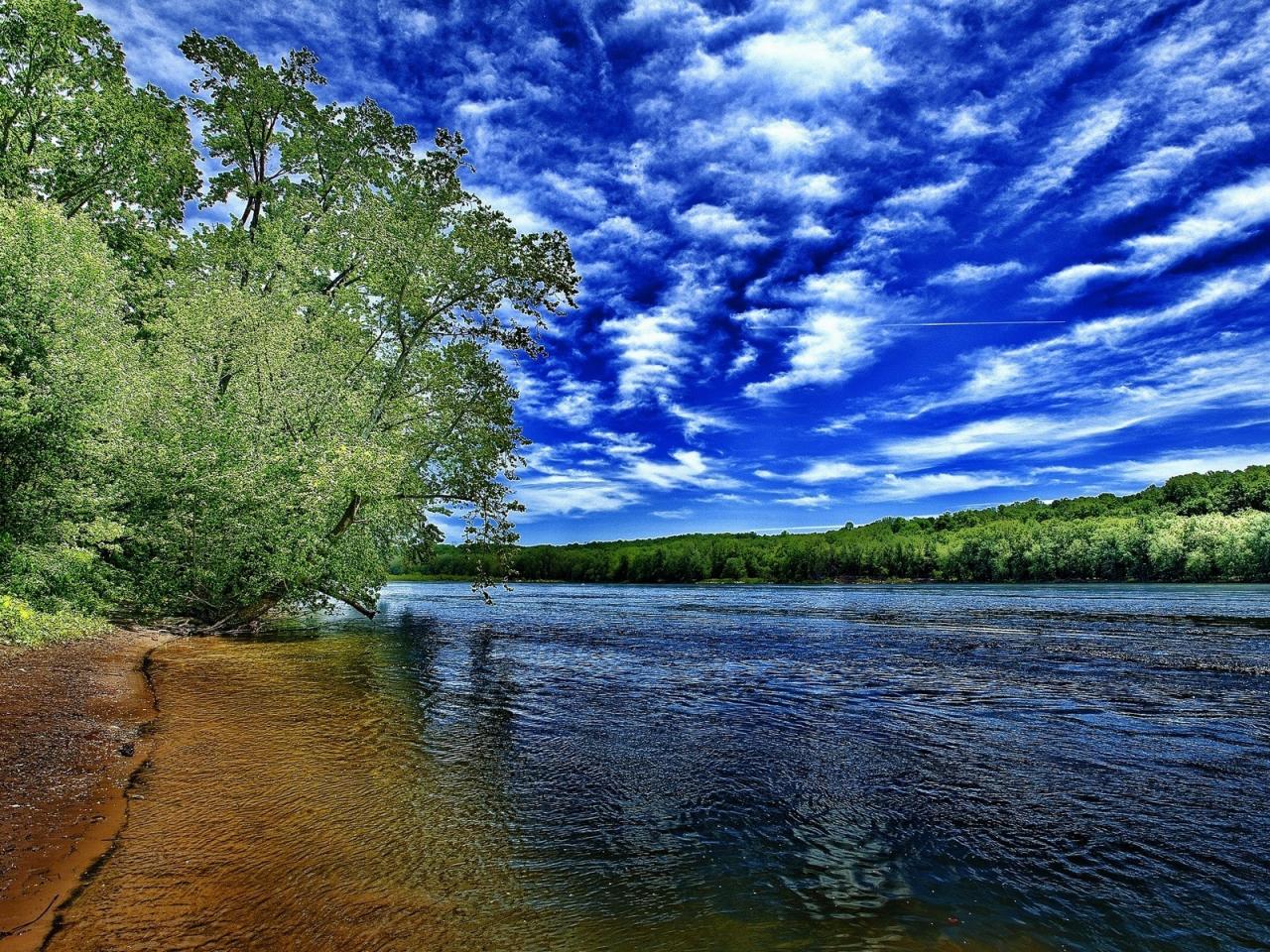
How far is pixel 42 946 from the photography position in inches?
189

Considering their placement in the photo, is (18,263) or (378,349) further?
(378,349)

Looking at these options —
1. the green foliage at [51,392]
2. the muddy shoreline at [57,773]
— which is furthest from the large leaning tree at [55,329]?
the muddy shoreline at [57,773]

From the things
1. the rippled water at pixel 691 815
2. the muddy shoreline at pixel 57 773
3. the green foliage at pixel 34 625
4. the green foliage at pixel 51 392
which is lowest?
the rippled water at pixel 691 815

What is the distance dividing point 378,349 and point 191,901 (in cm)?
2830

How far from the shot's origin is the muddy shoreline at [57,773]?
18.2ft

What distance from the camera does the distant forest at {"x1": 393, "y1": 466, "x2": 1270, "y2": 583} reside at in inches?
4464

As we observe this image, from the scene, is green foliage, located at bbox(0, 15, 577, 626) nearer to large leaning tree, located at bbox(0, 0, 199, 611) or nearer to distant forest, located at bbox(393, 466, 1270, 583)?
large leaning tree, located at bbox(0, 0, 199, 611)

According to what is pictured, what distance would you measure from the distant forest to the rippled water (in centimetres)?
7934

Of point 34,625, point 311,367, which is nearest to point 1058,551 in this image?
point 311,367

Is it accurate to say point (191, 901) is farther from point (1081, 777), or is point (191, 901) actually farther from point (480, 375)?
point (480, 375)

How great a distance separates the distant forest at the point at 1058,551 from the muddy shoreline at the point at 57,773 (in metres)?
76.9

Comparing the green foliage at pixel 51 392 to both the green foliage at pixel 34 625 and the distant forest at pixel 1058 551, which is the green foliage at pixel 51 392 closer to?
the green foliage at pixel 34 625

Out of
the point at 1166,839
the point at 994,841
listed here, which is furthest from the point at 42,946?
the point at 1166,839

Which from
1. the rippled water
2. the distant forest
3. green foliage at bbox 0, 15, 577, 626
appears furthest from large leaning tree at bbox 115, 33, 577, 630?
the distant forest
